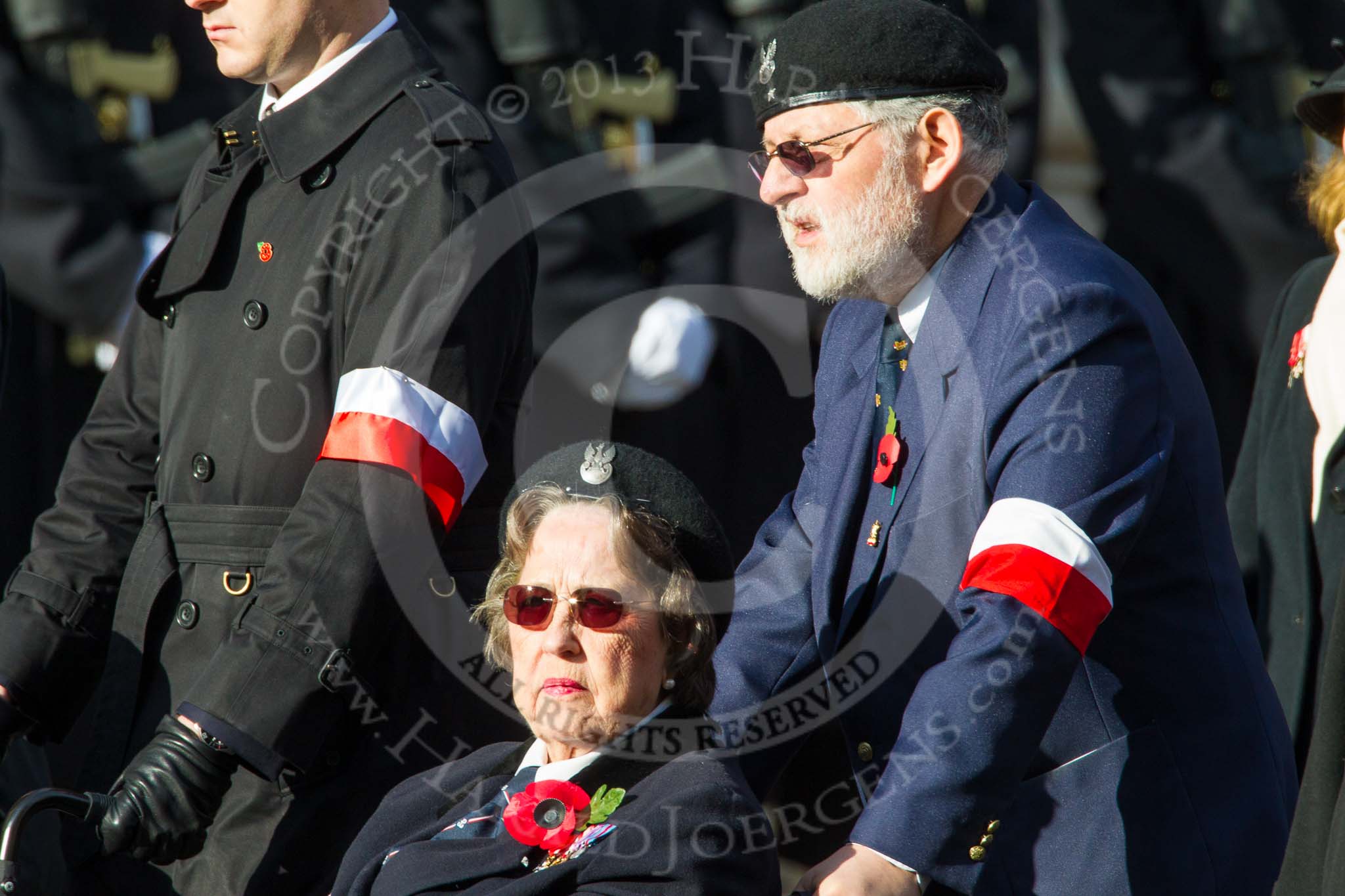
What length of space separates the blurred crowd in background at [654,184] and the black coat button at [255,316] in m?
1.71

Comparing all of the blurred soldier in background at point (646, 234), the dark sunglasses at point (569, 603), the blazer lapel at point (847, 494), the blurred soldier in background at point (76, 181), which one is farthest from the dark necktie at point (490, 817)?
the blurred soldier in background at point (76, 181)

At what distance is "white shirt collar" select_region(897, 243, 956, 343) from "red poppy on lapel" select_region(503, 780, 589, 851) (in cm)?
80

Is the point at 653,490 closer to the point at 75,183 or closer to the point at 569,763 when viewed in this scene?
the point at 569,763

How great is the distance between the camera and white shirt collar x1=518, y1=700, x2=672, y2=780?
8.29ft

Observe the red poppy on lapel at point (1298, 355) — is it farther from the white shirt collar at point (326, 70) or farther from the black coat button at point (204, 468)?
the black coat button at point (204, 468)

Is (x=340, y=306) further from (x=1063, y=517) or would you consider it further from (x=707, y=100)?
(x=707, y=100)

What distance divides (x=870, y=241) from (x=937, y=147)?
16 centimetres

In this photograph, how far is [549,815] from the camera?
2451 millimetres

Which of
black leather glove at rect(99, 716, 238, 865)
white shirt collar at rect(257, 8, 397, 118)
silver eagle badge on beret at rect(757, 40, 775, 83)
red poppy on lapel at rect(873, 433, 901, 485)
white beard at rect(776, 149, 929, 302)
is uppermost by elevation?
silver eagle badge on beret at rect(757, 40, 775, 83)

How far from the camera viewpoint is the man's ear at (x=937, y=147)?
259 centimetres

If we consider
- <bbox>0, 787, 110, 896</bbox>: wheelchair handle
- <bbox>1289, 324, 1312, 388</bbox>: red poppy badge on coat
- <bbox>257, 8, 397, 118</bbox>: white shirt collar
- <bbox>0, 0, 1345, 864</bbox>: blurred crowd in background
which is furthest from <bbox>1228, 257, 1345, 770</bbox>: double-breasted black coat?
<bbox>0, 787, 110, 896</bbox>: wheelchair handle

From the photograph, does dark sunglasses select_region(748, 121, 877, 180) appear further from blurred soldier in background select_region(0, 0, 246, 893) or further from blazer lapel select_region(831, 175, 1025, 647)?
blurred soldier in background select_region(0, 0, 246, 893)

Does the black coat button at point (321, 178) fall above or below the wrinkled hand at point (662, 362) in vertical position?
above

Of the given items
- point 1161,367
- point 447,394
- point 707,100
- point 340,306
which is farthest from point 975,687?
point 707,100
